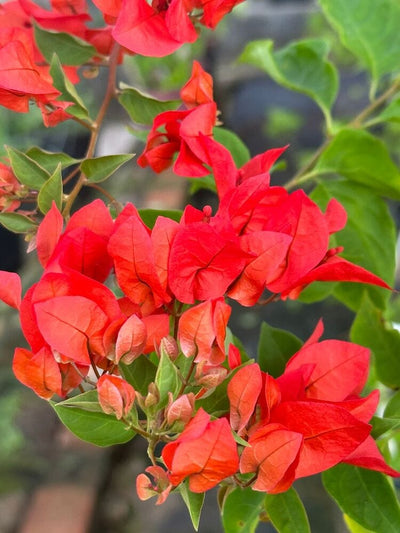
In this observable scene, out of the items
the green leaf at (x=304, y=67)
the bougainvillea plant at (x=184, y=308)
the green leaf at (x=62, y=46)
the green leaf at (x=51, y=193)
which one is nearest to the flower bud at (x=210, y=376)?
the bougainvillea plant at (x=184, y=308)

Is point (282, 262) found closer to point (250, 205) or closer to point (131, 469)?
point (250, 205)

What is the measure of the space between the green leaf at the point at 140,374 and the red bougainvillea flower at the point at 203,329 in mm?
35

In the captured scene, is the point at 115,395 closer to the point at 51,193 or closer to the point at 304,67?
the point at 51,193

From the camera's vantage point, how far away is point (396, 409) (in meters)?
0.38

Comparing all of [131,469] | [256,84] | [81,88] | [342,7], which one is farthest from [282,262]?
[256,84]

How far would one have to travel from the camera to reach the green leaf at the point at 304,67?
0.55 metres

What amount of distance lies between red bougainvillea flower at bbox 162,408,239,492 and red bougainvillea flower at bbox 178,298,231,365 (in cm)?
4

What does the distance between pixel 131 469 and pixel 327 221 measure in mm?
882

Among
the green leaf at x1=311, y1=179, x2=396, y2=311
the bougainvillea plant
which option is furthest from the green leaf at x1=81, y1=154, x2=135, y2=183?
the green leaf at x1=311, y1=179, x2=396, y2=311

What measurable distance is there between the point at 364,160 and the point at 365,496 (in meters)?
0.25

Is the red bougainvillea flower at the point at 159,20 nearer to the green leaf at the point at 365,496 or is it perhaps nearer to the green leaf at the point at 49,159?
the green leaf at the point at 49,159

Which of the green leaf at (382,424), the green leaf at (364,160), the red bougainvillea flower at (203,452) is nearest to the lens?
the red bougainvillea flower at (203,452)

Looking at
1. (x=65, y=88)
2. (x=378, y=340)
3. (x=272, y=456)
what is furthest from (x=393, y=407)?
(x=65, y=88)

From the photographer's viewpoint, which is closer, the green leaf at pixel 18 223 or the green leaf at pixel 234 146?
the green leaf at pixel 18 223
